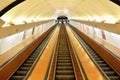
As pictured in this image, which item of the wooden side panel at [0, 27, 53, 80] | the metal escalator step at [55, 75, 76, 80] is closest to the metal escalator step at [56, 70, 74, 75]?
the metal escalator step at [55, 75, 76, 80]

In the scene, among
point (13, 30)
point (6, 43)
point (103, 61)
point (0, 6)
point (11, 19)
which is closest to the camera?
point (103, 61)

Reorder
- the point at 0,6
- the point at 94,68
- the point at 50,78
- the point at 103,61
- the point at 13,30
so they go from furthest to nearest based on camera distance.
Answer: the point at 13,30, the point at 0,6, the point at 103,61, the point at 94,68, the point at 50,78

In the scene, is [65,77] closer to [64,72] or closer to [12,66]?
[64,72]

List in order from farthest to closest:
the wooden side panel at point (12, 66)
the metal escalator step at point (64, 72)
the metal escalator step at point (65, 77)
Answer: the metal escalator step at point (64, 72), the metal escalator step at point (65, 77), the wooden side panel at point (12, 66)

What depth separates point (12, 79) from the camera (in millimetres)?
5297

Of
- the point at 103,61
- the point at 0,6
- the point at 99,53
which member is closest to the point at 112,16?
the point at 99,53

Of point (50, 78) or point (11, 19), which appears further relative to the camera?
point (11, 19)

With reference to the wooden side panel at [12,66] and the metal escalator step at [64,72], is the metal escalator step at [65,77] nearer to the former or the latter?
the metal escalator step at [64,72]

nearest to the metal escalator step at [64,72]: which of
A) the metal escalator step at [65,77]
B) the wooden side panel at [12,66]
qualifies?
the metal escalator step at [65,77]

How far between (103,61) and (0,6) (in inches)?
188

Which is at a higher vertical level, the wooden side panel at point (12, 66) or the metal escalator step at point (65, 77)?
the wooden side panel at point (12, 66)

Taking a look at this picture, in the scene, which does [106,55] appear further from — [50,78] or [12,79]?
[12,79]

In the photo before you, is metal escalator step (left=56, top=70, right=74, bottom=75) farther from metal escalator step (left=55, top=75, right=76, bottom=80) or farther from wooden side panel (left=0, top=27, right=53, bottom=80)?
wooden side panel (left=0, top=27, right=53, bottom=80)

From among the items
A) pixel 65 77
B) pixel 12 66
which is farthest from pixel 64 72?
pixel 12 66
